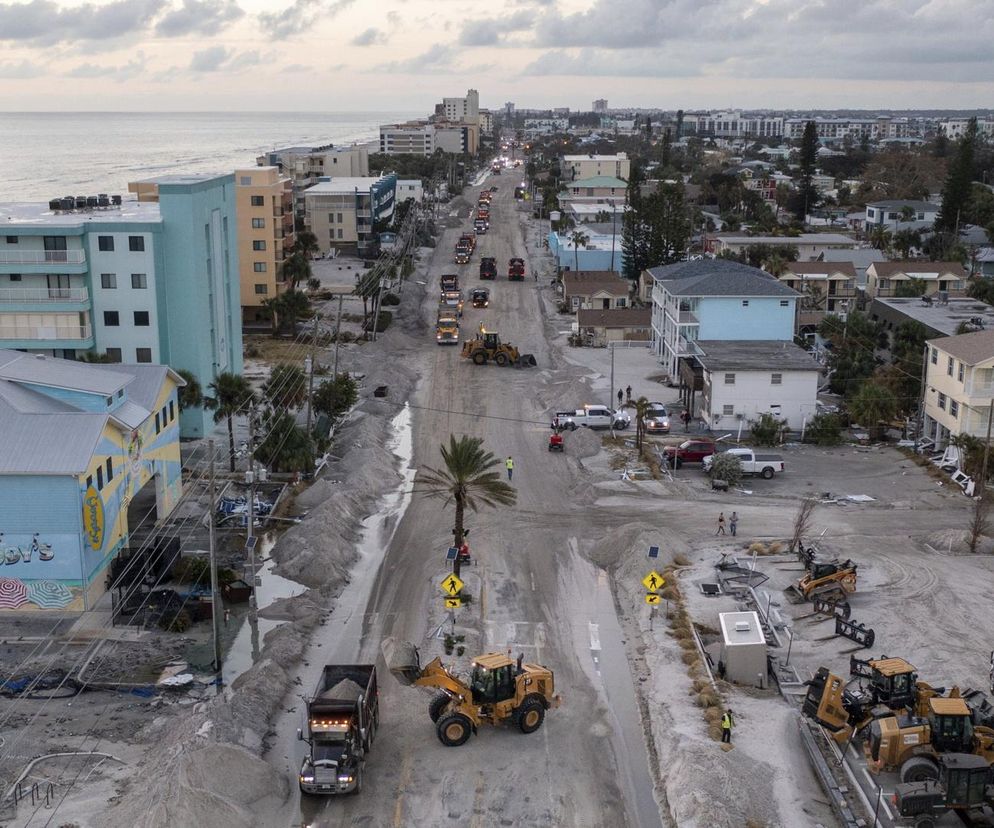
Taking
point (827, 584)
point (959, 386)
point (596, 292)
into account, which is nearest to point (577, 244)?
point (596, 292)

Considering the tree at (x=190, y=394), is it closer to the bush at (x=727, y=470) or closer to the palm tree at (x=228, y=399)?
the palm tree at (x=228, y=399)

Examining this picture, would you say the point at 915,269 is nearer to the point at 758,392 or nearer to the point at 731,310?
the point at 731,310

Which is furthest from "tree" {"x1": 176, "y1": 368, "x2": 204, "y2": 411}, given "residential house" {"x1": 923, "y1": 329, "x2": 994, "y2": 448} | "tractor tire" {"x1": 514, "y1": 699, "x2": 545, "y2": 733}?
"residential house" {"x1": 923, "y1": 329, "x2": 994, "y2": 448}

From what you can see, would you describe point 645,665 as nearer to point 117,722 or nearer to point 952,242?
point 117,722

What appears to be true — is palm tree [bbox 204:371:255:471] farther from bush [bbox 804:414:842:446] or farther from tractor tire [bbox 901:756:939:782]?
tractor tire [bbox 901:756:939:782]

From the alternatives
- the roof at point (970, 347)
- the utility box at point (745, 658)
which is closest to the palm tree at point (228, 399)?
the utility box at point (745, 658)

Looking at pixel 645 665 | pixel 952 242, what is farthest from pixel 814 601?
pixel 952 242
